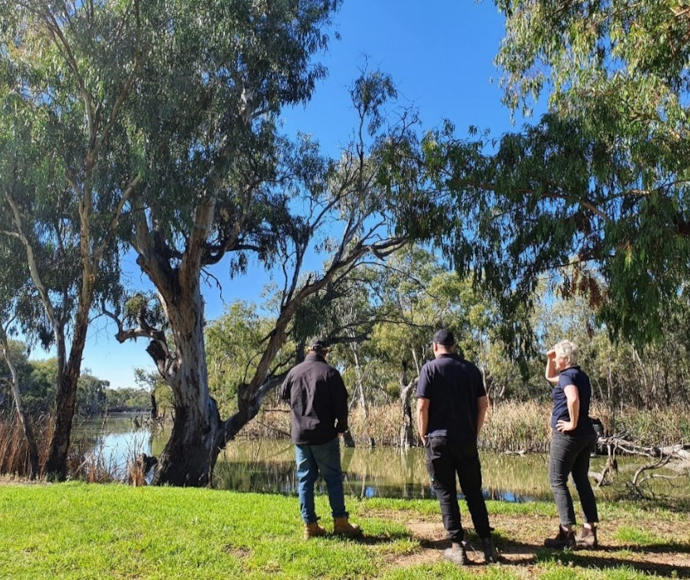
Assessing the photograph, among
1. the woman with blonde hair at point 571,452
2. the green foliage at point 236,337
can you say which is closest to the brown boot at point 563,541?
the woman with blonde hair at point 571,452

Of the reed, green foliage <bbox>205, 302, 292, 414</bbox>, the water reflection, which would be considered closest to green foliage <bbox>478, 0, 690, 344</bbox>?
the water reflection

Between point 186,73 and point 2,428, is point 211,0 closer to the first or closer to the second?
point 186,73

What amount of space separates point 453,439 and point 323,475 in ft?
3.20

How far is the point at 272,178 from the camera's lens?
11617 millimetres

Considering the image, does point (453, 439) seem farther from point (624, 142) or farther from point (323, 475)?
point (624, 142)

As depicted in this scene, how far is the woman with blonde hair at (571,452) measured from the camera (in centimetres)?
370

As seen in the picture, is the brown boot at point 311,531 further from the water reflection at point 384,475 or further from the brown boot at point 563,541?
the water reflection at point 384,475

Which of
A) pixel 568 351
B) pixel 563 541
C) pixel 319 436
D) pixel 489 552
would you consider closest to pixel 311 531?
pixel 319 436

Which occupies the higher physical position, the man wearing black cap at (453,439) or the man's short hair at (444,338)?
the man's short hair at (444,338)

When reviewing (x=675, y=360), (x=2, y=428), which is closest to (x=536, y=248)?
(x=2, y=428)

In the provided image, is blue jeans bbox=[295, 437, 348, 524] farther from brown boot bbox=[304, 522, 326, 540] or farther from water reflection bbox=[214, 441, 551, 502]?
water reflection bbox=[214, 441, 551, 502]

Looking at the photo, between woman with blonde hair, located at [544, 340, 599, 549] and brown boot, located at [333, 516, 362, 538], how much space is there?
3.99 feet

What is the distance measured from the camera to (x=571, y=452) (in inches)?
148

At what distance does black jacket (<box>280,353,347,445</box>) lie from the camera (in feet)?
13.0
